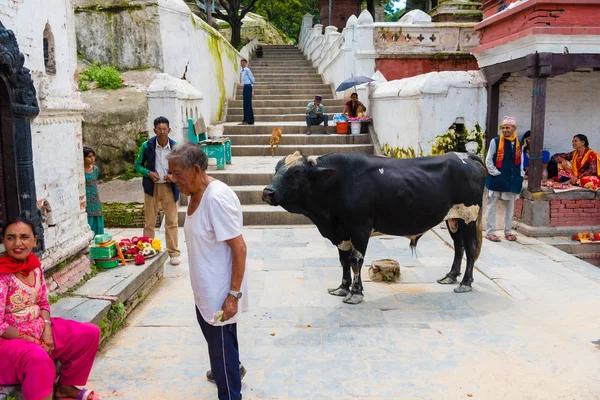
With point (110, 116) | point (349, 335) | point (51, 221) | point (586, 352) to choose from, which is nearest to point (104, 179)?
point (110, 116)

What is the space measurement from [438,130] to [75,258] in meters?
6.42

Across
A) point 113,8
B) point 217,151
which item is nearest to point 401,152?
point 217,151

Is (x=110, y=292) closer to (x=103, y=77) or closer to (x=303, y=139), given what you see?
(x=103, y=77)

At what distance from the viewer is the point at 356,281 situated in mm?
5660

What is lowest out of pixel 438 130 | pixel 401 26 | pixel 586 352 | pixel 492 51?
pixel 586 352

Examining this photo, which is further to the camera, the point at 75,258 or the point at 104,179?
the point at 104,179

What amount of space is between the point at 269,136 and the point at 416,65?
15.2ft

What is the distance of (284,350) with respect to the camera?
454 cm

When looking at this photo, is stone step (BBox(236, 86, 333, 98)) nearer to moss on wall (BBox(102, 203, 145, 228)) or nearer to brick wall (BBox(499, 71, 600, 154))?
brick wall (BBox(499, 71, 600, 154))

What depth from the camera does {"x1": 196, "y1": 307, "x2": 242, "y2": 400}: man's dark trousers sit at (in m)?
3.38

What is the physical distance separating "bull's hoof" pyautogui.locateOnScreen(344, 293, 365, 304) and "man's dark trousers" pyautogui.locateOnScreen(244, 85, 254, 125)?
31.5 ft

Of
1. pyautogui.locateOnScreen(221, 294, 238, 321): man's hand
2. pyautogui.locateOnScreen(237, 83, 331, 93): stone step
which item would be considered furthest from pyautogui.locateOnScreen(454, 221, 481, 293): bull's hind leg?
pyautogui.locateOnScreen(237, 83, 331, 93): stone step

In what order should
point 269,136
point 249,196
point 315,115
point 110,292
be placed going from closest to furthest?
1. point 110,292
2. point 249,196
3. point 269,136
4. point 315,115

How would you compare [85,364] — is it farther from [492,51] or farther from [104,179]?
[492,51]
